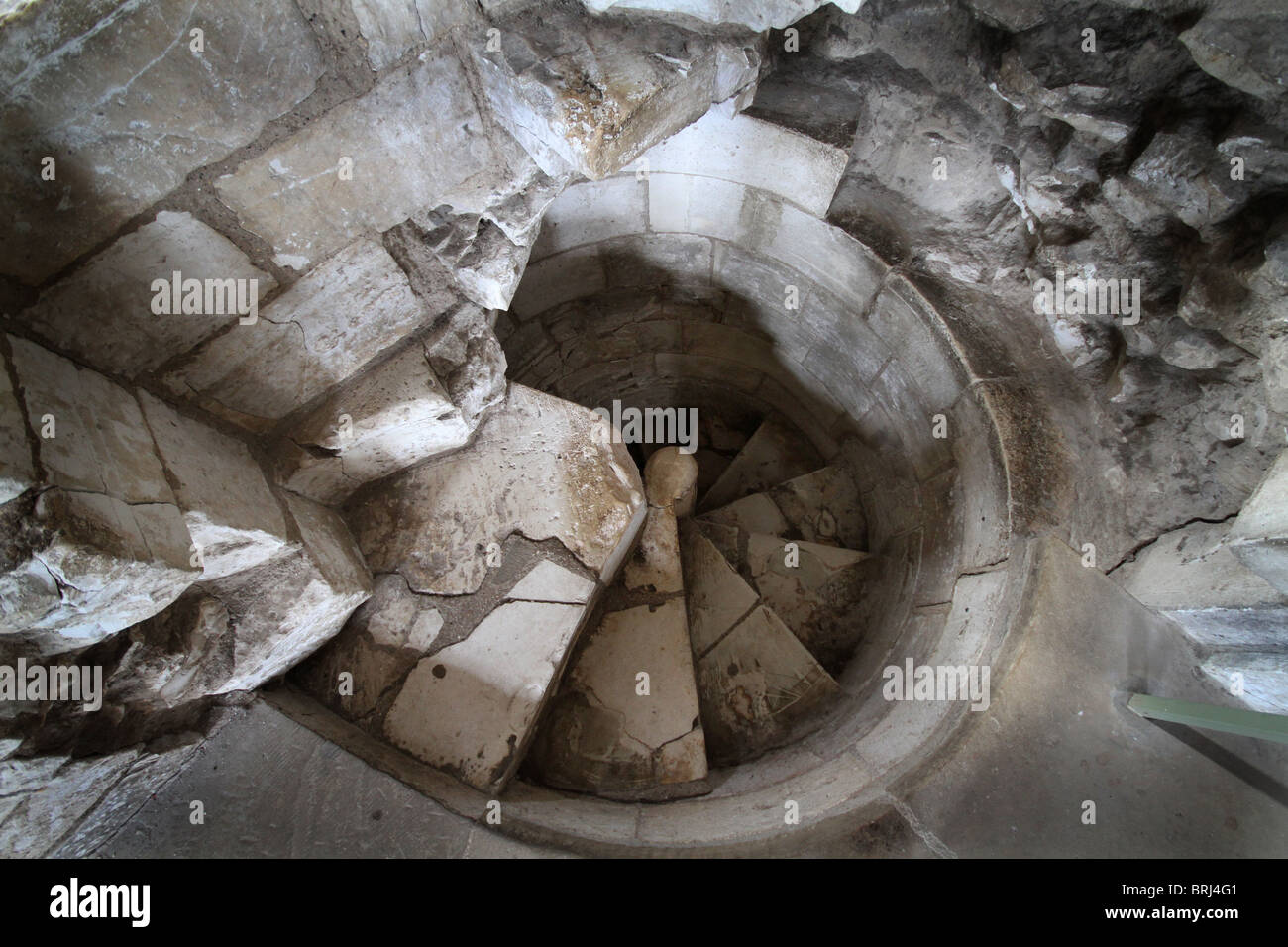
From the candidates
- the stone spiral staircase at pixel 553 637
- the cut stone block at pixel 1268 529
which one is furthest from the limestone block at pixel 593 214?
the cut stone block at pixel 1268 529

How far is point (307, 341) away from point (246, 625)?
98 cm

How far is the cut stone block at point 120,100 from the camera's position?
1.60m

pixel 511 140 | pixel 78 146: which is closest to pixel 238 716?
pixel 78 146

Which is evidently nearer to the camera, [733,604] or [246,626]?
[246,626]

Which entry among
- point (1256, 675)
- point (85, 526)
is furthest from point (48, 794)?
point (1256, 675)

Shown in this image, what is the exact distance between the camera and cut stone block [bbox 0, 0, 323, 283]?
1596 mm

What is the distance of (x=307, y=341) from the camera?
7.91 feet

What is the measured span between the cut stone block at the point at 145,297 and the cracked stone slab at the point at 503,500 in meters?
1.09

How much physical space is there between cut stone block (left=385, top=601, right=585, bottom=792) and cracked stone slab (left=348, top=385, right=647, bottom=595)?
243 millimetres

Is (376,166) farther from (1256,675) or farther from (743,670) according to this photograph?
(1256,675)

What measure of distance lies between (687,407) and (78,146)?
4.23 metres

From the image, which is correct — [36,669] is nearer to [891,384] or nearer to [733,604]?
[733,604]

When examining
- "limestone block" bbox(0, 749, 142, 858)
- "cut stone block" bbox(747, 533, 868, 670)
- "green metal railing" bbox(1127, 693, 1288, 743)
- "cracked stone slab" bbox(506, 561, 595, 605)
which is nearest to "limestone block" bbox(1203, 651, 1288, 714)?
"green metal railing" bbox(1127, 693, 1288, 743)

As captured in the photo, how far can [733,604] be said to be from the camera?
398 centimetres
